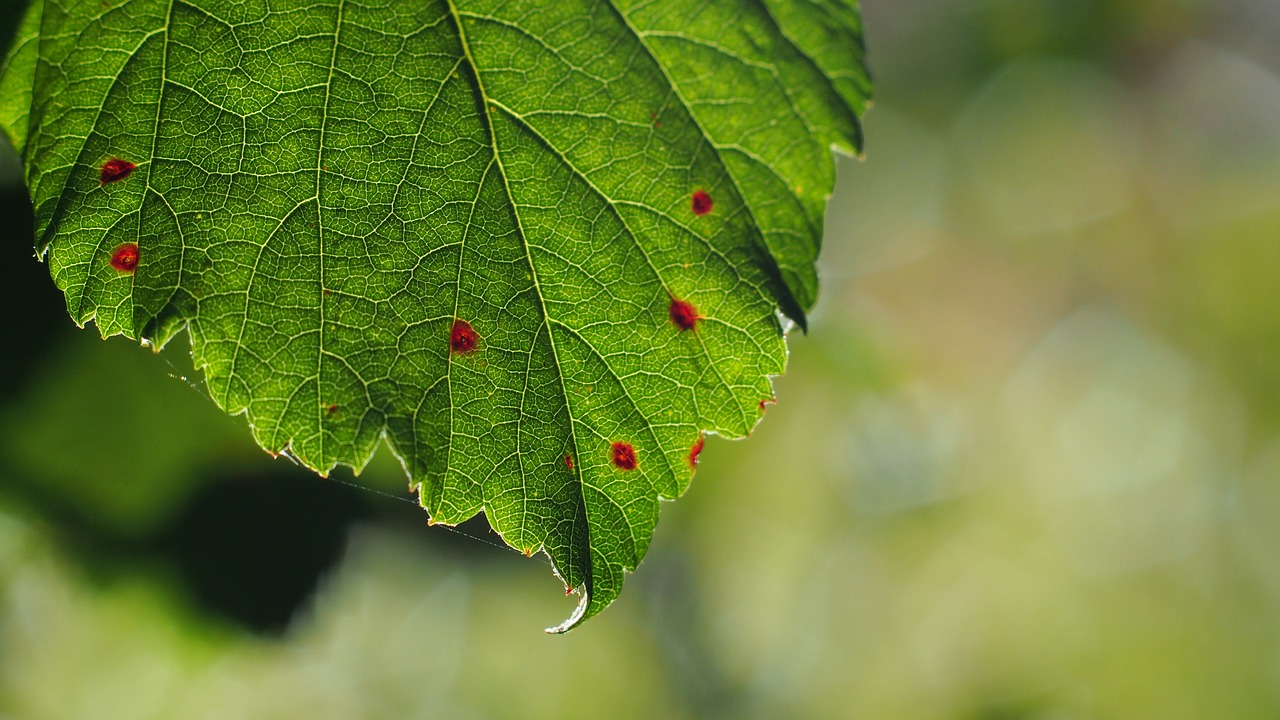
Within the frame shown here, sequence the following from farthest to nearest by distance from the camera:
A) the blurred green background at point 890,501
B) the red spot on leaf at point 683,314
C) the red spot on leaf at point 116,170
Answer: the blurred green background at point 890,501
the red spot on leaf at point 683,314
the red spot on leaf at point 116,170

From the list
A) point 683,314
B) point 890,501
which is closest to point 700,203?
point 683,314

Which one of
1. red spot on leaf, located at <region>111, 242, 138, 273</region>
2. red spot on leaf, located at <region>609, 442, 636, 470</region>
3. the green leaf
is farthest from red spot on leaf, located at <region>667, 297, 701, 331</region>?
red spot on leaf, located at <region>111, 242, 138, 273</region>

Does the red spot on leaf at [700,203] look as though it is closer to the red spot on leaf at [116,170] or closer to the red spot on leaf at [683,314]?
the red spot on leaf at [683,314]

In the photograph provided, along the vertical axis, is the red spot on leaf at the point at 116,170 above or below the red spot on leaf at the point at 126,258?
above

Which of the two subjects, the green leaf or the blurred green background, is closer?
the green leaf

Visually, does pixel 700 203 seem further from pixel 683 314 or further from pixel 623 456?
pixel 623 456

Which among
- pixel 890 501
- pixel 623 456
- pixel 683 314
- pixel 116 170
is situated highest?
pixel 116 170

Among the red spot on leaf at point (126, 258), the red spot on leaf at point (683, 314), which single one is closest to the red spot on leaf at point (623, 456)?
the red spot on leaf at point (683, 314)

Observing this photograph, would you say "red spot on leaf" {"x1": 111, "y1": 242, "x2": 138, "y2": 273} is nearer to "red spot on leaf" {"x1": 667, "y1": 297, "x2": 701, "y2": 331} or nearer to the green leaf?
the green leaf
